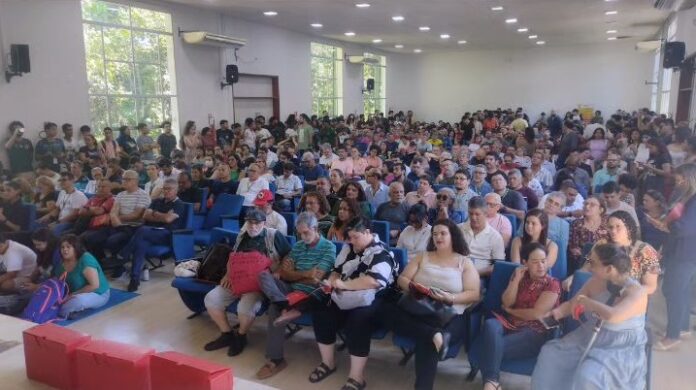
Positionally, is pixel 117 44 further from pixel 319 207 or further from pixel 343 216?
pixel 343 216

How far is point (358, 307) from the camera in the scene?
346 centimetres

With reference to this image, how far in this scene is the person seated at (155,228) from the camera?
5.43 m

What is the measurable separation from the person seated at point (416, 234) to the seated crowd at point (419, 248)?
1 centimetres

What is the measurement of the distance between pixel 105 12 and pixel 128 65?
1.04 m

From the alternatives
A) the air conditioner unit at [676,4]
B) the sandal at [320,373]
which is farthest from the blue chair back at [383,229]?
the air conditioner unit at [676,4]

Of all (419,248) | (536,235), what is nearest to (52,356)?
(419,248)

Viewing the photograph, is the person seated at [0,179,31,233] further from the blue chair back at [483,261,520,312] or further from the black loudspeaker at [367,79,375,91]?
the black loudspeaker at [367,79,375,91]

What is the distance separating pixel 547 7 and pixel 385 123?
6.72 m

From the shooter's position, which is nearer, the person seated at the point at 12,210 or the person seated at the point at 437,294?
the person seated at the point at 437,294

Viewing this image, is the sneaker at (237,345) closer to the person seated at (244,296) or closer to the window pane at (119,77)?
the person seated at (244,296)

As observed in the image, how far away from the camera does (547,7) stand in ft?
35.9

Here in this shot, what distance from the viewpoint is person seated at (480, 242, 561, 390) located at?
3.02m

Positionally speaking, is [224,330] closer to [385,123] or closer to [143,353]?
[143,353]

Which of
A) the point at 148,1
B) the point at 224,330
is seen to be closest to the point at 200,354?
the point at 224,330
